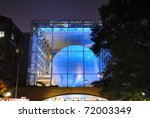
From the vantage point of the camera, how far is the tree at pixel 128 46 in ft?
66.3

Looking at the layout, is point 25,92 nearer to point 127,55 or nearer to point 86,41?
point 86,41

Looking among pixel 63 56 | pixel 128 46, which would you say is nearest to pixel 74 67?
pixel 63 56

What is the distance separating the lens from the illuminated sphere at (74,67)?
54.4 m

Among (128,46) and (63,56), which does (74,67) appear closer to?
(63,56)

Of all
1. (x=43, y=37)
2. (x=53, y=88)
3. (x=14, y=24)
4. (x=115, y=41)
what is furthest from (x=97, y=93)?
(x=14, y=24)

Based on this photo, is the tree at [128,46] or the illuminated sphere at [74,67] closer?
the tree at [128,46]

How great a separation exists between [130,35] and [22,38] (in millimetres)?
65703

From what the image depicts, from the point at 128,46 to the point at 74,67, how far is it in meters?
34.7

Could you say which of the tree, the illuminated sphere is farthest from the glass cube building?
the tree

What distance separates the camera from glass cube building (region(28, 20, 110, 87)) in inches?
2143

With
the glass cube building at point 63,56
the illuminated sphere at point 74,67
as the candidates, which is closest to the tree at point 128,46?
the illuminated sphere at point 74,67

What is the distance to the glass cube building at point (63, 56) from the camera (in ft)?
179

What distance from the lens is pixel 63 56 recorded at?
56062mm

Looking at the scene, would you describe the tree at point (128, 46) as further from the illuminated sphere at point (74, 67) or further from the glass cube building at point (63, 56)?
the glass cube building at point (63, 56)
